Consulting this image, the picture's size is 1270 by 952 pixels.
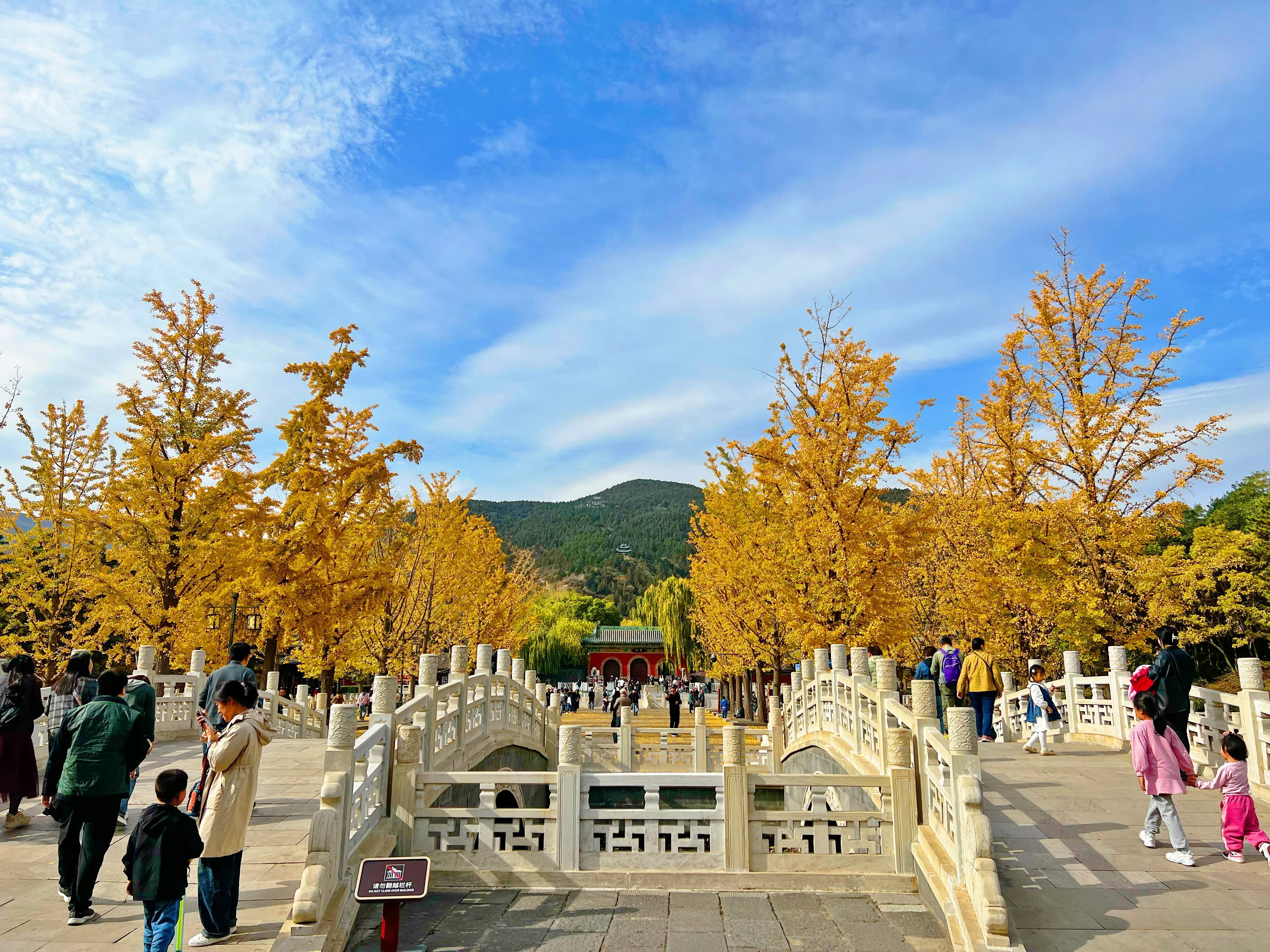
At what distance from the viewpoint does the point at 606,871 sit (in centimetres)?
741

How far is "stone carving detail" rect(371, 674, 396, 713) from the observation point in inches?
308

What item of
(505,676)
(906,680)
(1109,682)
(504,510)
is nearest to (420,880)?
(505,676)

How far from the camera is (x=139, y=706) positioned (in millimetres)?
7180

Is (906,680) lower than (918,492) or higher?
lower

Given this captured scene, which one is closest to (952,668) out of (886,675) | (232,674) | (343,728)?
(886,675)

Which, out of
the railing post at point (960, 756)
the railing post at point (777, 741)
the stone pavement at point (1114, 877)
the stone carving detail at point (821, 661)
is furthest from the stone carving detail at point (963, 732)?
the railing post at point (777, 741)

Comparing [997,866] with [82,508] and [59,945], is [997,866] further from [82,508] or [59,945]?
[82,508]

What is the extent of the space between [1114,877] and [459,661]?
1062 cm

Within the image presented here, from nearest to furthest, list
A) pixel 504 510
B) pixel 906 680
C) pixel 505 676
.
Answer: pixel 505 676 < pixel 906 680 < pixel 504 510

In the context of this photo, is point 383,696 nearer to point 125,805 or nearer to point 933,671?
point 125,805

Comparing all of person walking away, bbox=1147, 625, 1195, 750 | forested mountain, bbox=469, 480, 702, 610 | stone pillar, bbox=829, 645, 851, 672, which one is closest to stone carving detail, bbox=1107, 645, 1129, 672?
person walking away, bbox=1147, 625, 1195, 750

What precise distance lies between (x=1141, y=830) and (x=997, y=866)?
2000mm

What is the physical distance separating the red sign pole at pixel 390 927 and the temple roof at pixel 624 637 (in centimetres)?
5795

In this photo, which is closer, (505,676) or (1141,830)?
(1141,830)
